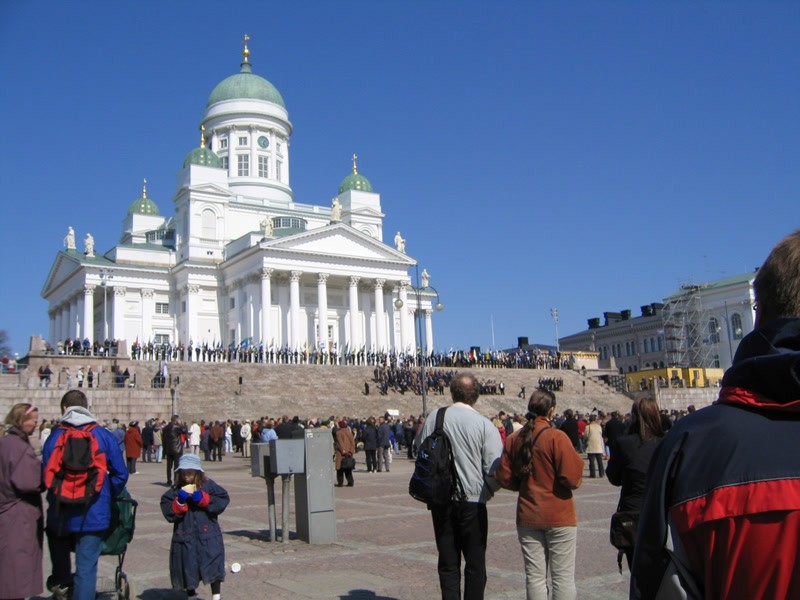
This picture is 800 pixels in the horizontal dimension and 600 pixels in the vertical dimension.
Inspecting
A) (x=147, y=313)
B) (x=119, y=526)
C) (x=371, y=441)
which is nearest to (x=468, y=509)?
(x=119, y=526)

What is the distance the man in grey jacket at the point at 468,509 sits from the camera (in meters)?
6.70

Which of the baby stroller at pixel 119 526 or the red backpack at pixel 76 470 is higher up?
the red backpack at pixel 76 470

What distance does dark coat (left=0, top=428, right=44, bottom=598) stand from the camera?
6.32 m

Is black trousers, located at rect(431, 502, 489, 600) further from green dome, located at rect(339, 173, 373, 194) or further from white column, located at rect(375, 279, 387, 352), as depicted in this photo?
green dome, located at rect(339, 173, 373, 194)

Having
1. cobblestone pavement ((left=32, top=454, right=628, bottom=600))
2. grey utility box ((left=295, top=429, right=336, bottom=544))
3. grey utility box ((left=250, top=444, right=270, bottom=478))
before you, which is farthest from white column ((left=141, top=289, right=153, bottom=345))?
grey utility box ((left=295, top=429, right=336, bottom=544))

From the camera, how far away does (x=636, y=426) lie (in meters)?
7.36

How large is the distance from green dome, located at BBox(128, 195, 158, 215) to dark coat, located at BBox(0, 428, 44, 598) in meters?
75.6

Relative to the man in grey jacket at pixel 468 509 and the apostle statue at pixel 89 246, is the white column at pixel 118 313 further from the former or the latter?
the man in grey jacket at pixel 468 509

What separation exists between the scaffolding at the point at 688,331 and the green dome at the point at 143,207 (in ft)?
167

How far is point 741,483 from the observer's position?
2168mm

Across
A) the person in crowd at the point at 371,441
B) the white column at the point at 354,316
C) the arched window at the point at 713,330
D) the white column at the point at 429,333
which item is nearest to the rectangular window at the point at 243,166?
the white column at the point at 354,316

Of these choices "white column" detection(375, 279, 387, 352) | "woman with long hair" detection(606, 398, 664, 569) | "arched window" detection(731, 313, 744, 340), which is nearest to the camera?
"woman with long hair" detection(606, 398, 664, 569)

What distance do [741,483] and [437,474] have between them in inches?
183

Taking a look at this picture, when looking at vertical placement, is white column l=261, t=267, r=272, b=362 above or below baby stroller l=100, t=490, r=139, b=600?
above
